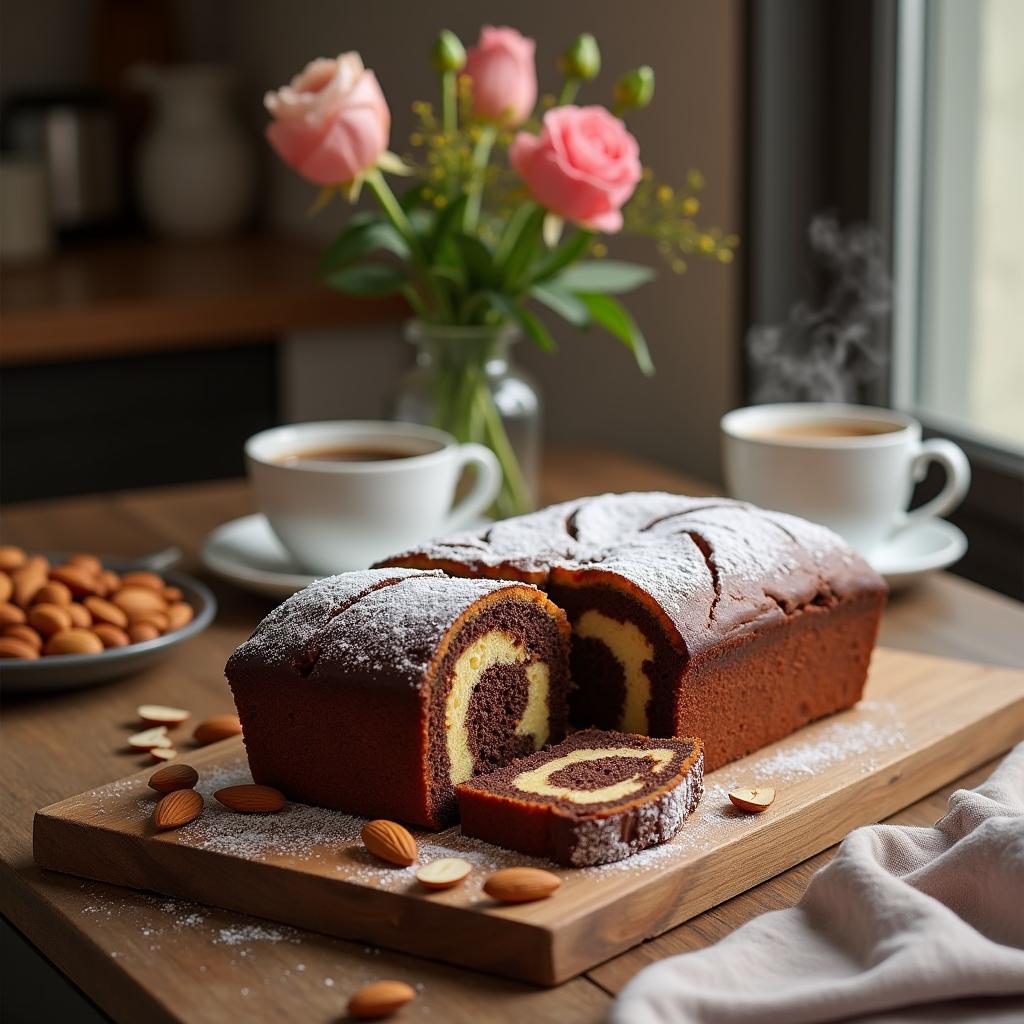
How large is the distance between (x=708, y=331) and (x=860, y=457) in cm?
76

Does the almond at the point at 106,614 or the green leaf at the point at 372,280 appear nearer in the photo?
the almond at the point at 106,614

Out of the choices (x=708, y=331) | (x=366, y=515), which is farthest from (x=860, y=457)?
(x=708, y=331)

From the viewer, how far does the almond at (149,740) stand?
4.02 feet

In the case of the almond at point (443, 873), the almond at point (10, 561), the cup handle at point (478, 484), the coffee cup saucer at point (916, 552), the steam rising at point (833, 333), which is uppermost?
the steam rising at point (833, 333)

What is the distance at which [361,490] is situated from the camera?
150 cm

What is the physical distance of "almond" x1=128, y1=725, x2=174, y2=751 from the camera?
1225 mm

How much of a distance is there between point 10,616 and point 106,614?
0.26ft

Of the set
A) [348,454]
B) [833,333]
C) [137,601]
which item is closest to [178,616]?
[137,601]

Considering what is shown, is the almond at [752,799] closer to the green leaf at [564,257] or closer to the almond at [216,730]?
the almond at [216,730]

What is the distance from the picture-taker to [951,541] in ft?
5.41

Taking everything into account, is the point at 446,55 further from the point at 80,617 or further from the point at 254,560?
the point at 80,617

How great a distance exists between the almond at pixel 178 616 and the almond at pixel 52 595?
88 mm

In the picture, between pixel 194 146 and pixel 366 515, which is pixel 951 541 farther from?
pixel 194 146

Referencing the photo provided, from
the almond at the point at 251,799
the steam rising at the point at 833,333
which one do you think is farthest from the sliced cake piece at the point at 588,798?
the steam rising at the point at 833,333
